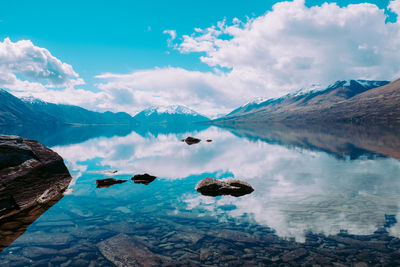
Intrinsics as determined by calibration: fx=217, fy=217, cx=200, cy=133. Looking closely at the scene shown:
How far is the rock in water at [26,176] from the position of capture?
55.3ft

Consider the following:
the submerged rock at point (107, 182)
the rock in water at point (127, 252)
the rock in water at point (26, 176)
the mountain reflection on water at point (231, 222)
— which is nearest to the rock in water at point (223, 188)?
the mountain reflection on water at point (231, 222)

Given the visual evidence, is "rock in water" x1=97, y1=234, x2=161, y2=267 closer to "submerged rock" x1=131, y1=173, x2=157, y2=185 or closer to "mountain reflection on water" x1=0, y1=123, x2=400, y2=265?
"mountain reflection on water" x1=0, y1=123, x2=400, y2=265

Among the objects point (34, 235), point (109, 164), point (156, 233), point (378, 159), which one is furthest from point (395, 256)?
point (109, 164)

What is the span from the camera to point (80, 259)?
11.6m

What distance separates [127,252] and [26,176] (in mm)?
13692

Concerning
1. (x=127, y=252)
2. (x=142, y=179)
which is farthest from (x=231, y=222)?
(x=142, y=179)

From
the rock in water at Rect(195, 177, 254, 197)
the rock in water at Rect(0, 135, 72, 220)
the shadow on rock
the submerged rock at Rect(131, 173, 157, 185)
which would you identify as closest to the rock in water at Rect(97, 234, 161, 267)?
the shadow on rock

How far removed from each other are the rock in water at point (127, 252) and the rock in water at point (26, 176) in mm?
8805

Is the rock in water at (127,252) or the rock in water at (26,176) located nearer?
the rock in water at (127,252)

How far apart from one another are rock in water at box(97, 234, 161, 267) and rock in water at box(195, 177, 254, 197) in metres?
10.5

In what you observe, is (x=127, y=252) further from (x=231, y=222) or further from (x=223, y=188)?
(x=223, y=188)

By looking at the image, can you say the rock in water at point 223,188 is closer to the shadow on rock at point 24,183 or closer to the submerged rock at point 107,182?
the submerged rock at point 107,182

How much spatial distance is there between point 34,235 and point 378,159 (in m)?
49.2

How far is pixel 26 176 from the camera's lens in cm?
1931
